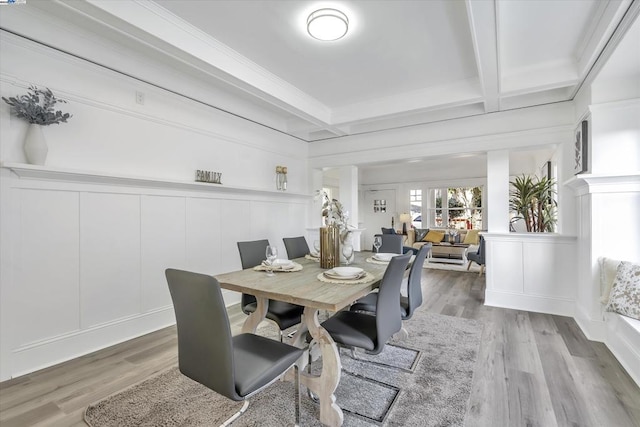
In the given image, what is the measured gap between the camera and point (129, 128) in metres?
2.91

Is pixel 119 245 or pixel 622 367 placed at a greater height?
pixel 119 245

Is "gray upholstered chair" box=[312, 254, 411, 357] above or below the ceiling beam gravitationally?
below

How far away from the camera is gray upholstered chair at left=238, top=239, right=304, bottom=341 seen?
226cm

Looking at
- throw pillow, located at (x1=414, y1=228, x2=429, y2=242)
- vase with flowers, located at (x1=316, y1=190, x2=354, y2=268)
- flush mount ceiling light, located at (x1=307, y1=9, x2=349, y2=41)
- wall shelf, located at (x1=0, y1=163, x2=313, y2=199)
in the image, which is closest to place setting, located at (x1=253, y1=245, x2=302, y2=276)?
vase with flowers, located at (x1=316, y1=190, x2=354, y2=268)

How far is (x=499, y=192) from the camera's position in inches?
154

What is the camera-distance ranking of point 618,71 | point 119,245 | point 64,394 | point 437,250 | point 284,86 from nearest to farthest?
point 64,394
point 618,71
point 119,245
point 284,86
point 437,250

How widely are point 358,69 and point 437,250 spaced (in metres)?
5.53

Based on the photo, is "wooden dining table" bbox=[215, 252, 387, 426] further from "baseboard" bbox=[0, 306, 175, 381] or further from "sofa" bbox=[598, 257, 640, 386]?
"sofa" bbox=[598, 257, 640, 386]

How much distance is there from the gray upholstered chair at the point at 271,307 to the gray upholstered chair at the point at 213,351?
0.69m

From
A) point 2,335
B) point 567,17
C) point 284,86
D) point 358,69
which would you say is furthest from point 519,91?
point 2,335

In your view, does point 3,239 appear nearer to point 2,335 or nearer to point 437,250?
point 2,335

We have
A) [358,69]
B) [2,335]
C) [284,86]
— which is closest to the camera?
[2,335]

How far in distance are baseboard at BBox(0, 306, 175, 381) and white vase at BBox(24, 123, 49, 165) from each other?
4.66 ft

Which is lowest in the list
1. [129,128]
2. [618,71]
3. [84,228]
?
[84,228]
